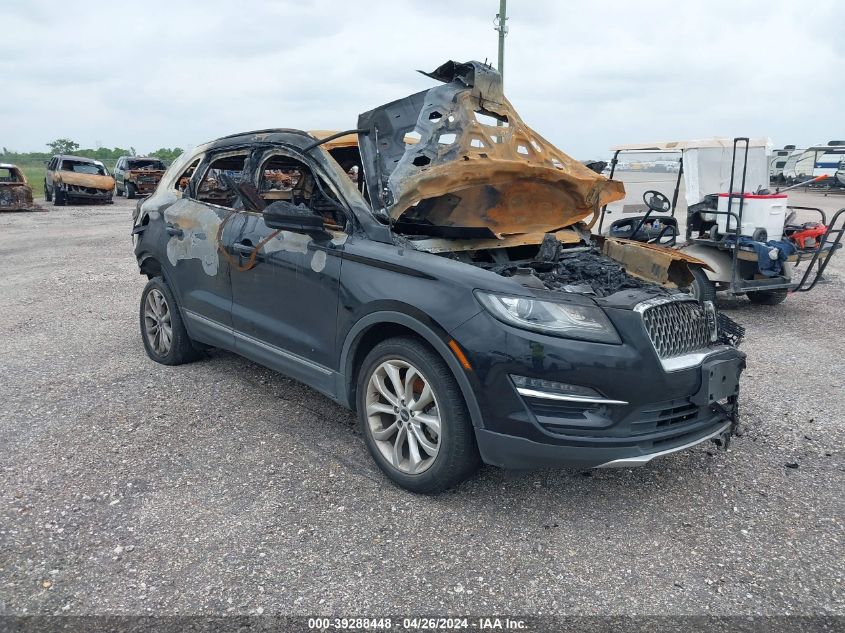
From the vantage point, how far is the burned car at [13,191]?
63.4 ft

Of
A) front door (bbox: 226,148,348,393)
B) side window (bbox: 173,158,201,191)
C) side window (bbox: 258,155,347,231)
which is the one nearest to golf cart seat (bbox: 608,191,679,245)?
side window (bbox: 258,155,347,231)

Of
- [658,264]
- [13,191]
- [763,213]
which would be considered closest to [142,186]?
[13,191]

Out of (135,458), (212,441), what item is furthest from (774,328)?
(135,458)

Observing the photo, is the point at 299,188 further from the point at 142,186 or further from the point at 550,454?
the point at 142,186

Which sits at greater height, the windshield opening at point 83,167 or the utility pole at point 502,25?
the utility pole at point 502,25

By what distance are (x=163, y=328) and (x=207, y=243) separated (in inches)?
→ 41.7

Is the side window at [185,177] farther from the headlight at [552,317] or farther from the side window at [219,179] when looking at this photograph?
the headlight at [552,317]

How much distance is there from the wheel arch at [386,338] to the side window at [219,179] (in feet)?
5.87

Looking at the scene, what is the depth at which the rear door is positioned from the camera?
172 inches

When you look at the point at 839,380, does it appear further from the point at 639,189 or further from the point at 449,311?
the point at 639,189

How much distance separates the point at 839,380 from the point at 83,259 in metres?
10.9

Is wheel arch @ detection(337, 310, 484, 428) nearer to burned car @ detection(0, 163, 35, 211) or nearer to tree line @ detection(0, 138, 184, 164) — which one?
burned car @ detection(0, 163, 35, 211)

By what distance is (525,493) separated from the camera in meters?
3.35

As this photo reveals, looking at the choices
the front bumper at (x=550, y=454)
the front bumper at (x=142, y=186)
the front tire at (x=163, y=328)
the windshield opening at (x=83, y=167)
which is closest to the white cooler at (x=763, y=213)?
the front bumper at (x=550, y=454)
